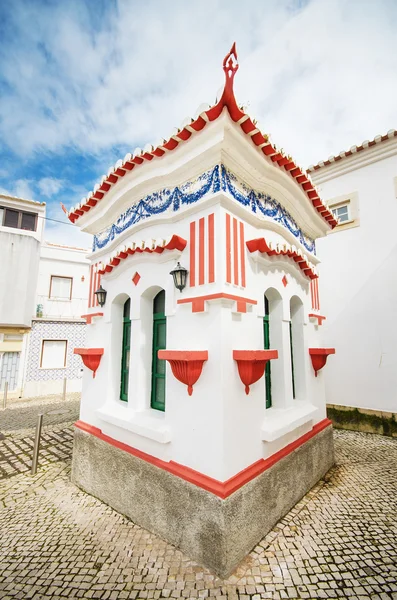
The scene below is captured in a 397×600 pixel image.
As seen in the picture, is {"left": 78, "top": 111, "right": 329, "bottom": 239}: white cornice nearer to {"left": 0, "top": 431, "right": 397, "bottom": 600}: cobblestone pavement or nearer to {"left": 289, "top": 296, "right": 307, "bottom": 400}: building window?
{"left": 289, "top": 296, "right": 307, "bottom": 400}: building window

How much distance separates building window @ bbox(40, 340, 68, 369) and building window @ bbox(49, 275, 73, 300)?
242 centimetres

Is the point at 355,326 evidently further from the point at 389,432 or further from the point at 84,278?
the point at 84,278

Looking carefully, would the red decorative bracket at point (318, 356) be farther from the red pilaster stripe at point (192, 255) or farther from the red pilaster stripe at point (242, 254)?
the red pilaster stripe at point (192, 255)

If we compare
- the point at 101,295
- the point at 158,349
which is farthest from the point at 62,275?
the point at 158,349

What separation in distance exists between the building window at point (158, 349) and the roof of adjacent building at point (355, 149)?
691 cm

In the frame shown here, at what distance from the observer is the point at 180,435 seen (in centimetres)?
303

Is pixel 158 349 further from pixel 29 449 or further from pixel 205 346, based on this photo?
pixel 29 449

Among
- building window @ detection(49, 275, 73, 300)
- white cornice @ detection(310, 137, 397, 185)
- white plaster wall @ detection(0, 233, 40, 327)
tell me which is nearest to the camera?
white cornice @ detection(310, 137, 397, 185)

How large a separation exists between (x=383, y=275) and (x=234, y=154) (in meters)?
5.90

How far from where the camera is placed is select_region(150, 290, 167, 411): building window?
12.4 ft

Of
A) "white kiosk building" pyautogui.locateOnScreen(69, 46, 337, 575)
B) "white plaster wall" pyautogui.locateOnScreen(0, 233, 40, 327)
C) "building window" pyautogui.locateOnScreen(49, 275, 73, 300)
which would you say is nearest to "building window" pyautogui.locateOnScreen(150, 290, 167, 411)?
"white kiosk building" pyautogui.locateOnScreen(69, 46, 337, 575)

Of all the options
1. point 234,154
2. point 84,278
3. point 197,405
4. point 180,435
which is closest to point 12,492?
point 180,435

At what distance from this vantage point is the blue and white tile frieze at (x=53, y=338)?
1253cm

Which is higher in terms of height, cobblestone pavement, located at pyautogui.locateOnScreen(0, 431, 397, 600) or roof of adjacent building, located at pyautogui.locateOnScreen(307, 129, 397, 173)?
roof of adjacent building, located at pyautogui.locateOnScreen(307, 129, 397, 173)
